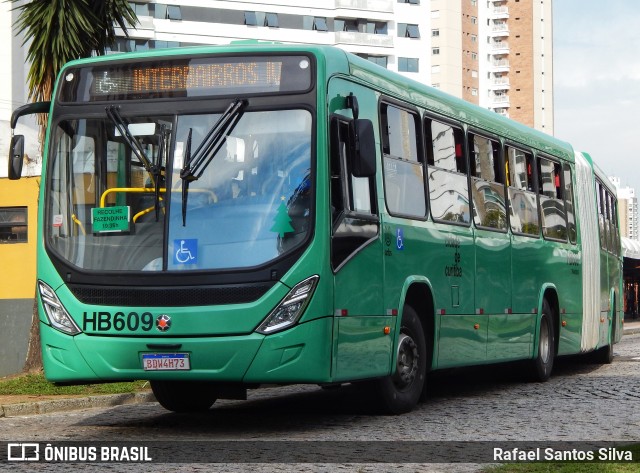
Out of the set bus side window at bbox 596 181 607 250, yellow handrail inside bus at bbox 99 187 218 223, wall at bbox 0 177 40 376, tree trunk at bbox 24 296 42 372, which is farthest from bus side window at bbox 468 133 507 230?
wall at bbox 0 177 40 376

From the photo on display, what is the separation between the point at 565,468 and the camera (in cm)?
811

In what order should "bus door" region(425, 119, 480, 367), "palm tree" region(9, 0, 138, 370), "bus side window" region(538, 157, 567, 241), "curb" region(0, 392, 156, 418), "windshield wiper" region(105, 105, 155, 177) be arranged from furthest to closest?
1. "palm tree" region(9, 0, 138, 370)
2. "bus side window" region(538, 157, 567, 241)
3. "curb" region(0, 392, 156, 418)
4. "bus door" region(425, 119, 480, 367)
5. "windshield wiper" region(105, 105, 155, 177)

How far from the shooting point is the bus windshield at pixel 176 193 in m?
10.2

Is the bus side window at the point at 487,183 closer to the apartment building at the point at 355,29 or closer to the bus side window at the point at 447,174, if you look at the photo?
the bus side window at the point at 447,174

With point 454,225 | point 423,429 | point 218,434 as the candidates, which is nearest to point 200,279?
point 218,434

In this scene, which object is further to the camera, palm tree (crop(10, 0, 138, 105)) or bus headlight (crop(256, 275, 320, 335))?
palm tree (crop(10, 0, 138, 105))

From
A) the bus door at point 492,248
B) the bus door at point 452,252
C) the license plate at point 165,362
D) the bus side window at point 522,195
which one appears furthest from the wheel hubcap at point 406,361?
the bus side window at point 522,195

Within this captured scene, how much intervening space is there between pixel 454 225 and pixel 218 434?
13.1ft

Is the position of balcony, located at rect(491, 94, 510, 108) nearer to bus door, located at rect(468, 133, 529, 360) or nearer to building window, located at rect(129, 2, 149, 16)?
building window, located at rect(129, 2, 149, 16)

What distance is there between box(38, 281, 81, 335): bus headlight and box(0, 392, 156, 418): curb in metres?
2.75

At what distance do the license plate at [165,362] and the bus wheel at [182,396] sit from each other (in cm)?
196

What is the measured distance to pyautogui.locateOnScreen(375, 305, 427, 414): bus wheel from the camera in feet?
38.3

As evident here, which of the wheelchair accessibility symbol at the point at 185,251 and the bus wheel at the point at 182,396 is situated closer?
the wheelchair accessibility symbol at the point at 185,251

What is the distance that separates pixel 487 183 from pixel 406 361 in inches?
128
